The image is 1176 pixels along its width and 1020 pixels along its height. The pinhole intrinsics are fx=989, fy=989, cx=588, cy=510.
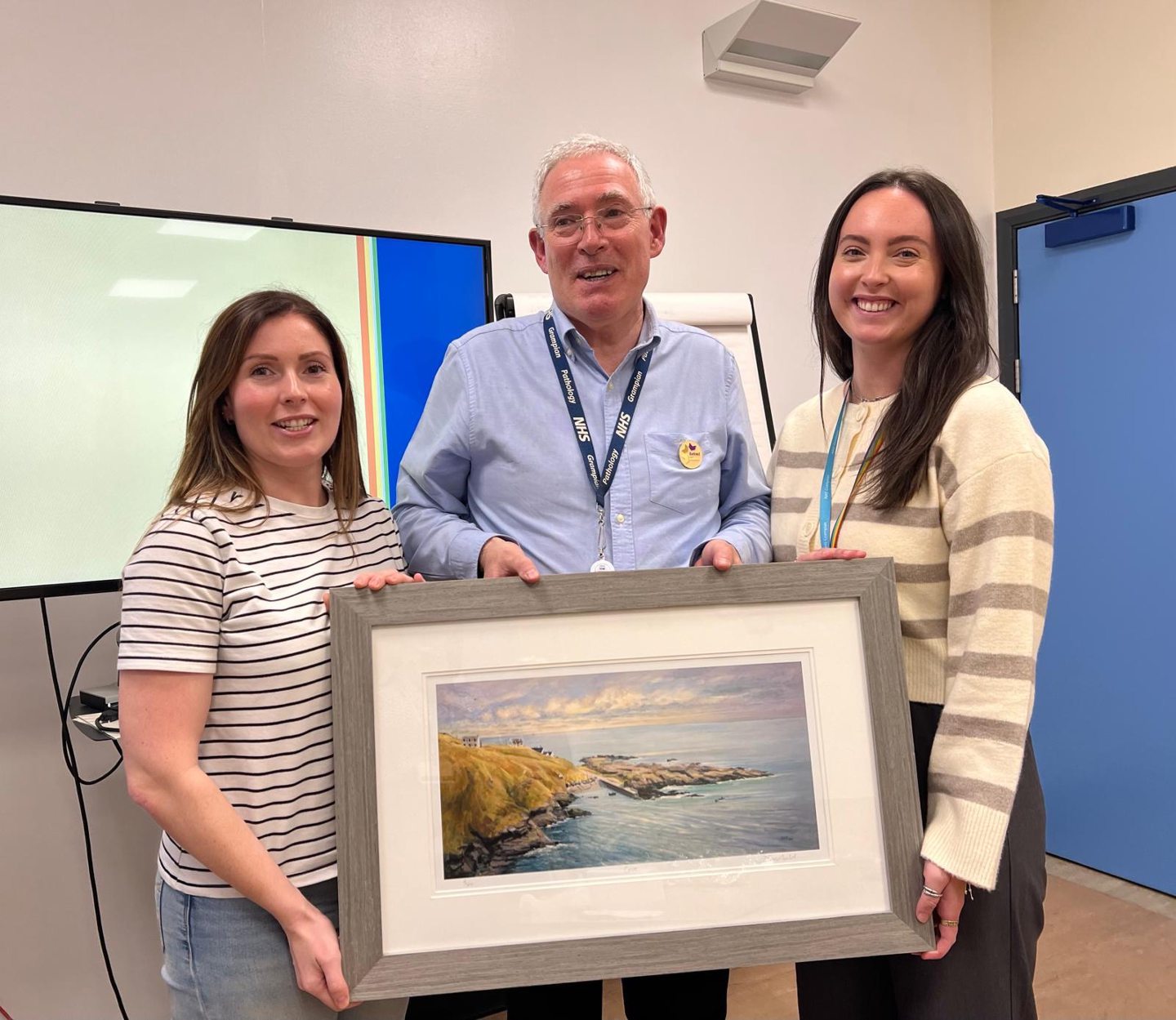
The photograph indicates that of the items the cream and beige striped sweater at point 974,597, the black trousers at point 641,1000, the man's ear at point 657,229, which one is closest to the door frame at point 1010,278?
the man's ear at point 657,229

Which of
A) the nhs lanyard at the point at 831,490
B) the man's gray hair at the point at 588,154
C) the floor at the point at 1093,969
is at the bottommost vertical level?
the floor at the point at 1093,969

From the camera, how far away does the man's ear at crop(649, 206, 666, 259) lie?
1.82 metres

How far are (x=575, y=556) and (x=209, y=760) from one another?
0.66 m

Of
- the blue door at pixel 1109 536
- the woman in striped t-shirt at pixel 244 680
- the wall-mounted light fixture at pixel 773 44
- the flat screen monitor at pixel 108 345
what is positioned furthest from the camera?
the blue door at pixel 1109 536

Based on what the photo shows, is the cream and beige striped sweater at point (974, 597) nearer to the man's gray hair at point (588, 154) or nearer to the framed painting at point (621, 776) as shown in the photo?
the framed painting at point (621, 776)

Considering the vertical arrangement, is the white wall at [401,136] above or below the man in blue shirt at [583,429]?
above

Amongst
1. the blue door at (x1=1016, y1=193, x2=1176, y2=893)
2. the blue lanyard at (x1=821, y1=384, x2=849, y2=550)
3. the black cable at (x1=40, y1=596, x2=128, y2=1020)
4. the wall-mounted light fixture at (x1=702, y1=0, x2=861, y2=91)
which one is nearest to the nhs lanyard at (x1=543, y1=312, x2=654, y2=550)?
the blue lanyard at (x1=821, y1=384, x2=849, y2=550)

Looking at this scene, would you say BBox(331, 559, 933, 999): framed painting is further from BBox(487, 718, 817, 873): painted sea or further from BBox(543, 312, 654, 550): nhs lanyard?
BBox(543, 312, 654, 550): nhs lanyard

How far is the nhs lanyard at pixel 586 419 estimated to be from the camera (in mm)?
1683

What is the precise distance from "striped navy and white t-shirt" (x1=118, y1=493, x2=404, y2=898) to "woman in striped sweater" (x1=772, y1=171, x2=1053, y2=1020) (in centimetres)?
71

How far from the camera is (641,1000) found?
5.68ft

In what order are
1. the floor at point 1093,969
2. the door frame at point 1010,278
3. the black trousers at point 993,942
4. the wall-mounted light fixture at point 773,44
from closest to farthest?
the black trousers at point 993,942 < the floor at point 1093,969 < the wall-mounted light fixture at point 773,44 < the door frame at point 1010,278

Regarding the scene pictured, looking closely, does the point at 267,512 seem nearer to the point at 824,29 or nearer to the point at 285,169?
the point at 285,169

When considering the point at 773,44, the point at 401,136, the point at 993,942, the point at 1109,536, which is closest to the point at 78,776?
the point at 401,136
